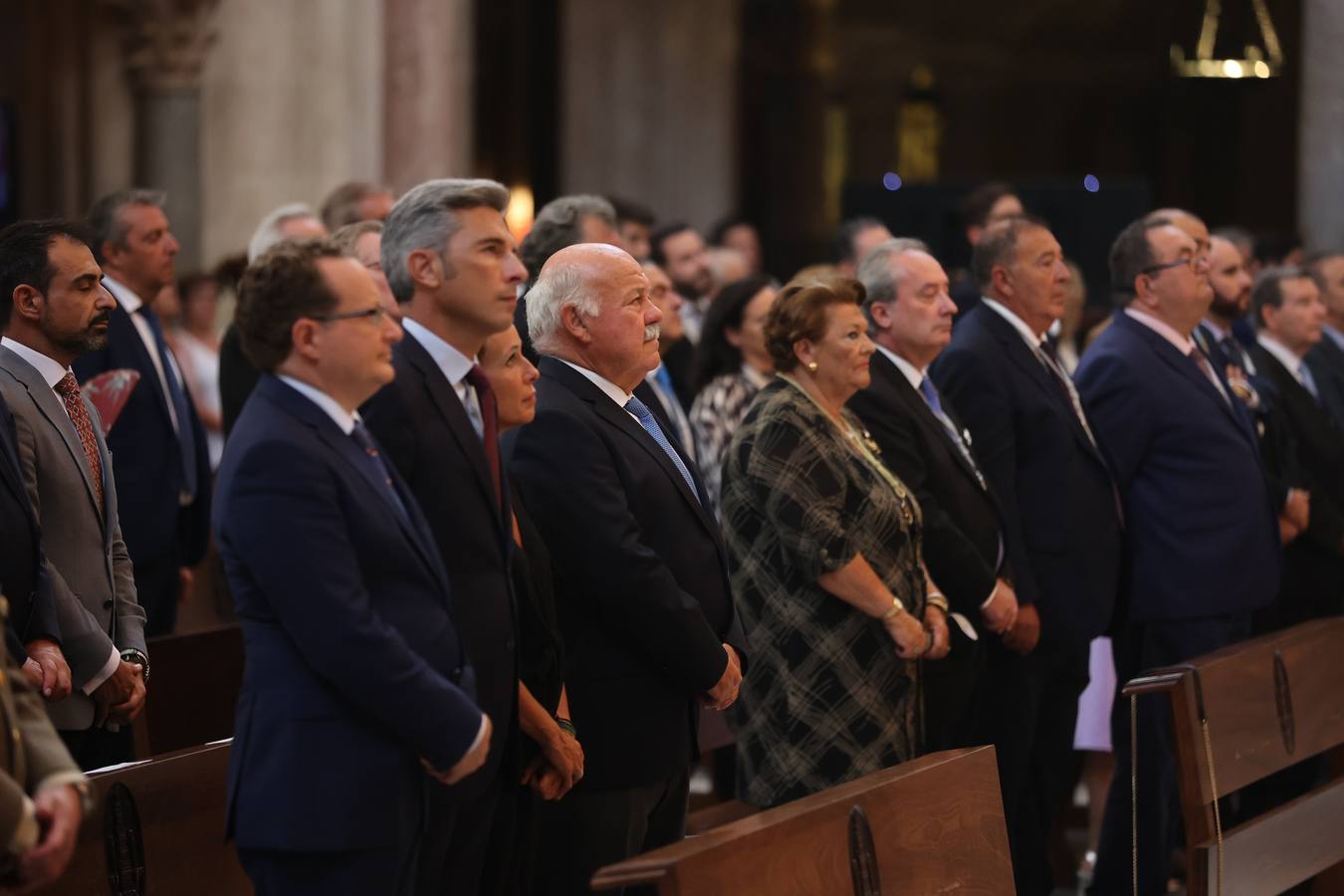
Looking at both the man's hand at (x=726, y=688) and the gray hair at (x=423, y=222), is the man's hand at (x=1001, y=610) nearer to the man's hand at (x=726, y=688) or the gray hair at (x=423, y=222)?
the man's hand at (x=726, y=688)

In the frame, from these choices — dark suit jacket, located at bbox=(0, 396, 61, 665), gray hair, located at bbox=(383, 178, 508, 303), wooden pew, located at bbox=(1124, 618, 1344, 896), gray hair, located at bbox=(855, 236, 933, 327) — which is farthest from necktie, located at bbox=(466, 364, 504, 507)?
gray hair, located at bbox=(855, 236, 933, 327)

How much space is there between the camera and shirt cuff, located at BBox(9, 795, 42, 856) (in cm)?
272

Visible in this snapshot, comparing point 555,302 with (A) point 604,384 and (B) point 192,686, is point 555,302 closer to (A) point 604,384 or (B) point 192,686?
(A) point 604,384

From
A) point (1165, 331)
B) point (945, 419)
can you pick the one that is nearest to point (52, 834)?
point (945, 419)

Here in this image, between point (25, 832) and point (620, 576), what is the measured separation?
1.43m

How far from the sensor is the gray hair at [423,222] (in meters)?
3.58

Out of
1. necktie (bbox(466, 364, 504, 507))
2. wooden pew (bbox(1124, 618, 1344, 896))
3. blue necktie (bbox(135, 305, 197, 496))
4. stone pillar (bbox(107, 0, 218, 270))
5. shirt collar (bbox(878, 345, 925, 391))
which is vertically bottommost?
wooden pew (bbox(1124, 618, 1344, 896))

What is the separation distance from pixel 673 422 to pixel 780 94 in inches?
581

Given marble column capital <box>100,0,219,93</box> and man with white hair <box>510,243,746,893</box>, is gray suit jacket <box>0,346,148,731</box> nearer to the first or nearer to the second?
man with white hair <box>510,243,746,893</box>

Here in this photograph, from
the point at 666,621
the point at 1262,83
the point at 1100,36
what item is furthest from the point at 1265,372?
the point at 1100,36

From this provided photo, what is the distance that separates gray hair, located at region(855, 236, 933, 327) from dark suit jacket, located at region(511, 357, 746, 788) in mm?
1401

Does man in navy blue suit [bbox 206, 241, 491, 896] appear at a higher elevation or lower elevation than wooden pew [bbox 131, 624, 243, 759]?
higher

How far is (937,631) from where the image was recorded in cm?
489

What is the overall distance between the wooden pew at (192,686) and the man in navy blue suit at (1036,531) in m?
2.02
